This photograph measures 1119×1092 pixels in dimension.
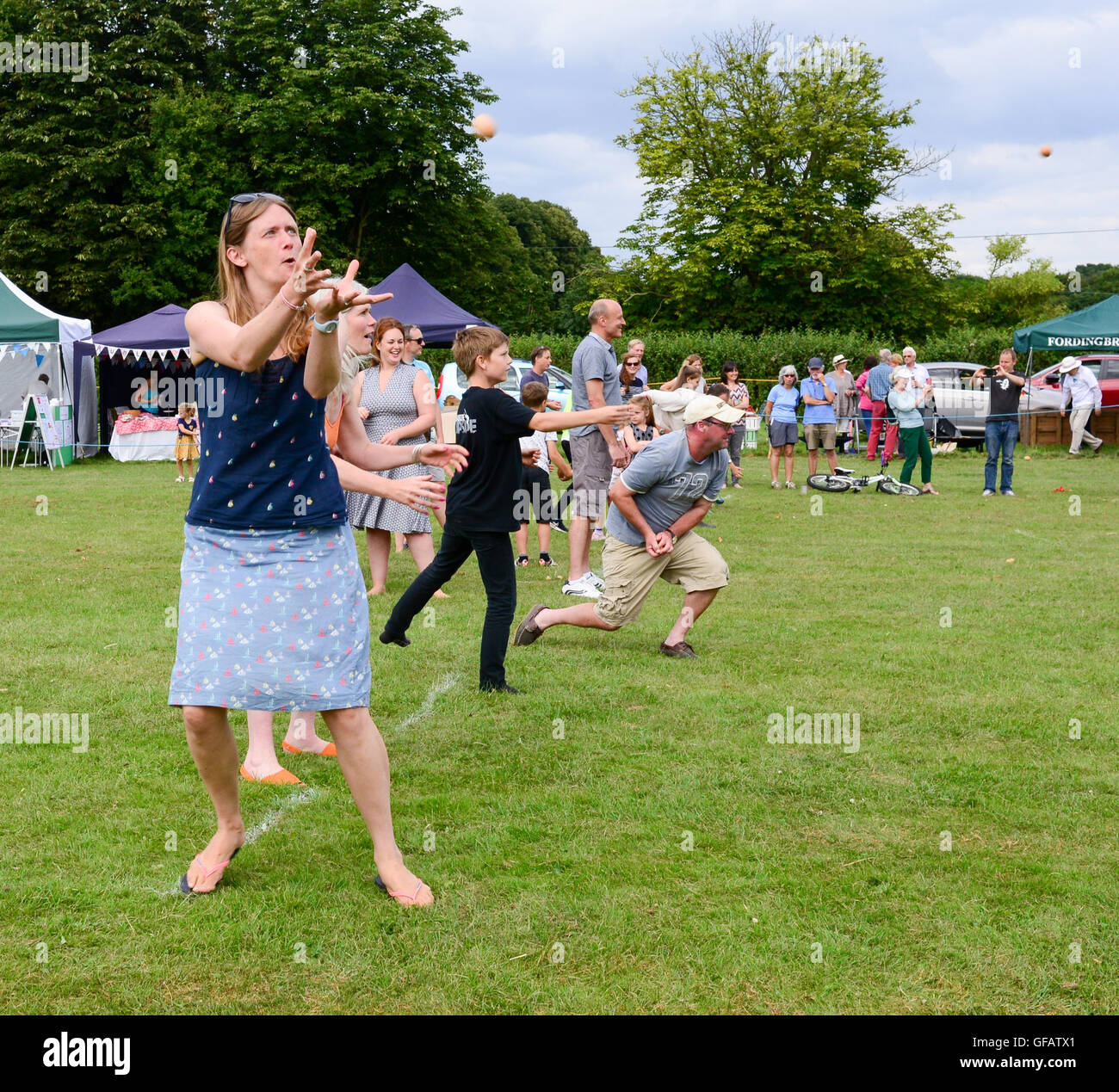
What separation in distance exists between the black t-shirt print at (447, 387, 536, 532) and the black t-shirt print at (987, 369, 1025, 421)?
12.6 metres

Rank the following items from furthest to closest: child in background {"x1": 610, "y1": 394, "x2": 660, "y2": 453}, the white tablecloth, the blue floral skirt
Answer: the white tablecloth, child in background {"x1": 610, "y1": 394, "x2": 660, "y2": 453}, the blue floral skirt

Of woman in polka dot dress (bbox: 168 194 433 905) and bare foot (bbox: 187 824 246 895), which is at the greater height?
woman in polka dot dress (bbox: 168 194 433 905)

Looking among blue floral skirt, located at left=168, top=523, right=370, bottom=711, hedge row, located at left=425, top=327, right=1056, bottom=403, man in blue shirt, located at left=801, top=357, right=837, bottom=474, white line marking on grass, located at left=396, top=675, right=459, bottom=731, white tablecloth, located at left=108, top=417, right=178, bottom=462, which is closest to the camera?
blue floral skirt, located at left=168, top=523, right=370, bottom=711

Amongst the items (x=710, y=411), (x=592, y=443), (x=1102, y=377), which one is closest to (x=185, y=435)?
(x=592, y=443)

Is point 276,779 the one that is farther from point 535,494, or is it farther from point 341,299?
point 535,494

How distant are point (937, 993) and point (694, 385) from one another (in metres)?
11.6

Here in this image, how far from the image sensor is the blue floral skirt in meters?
3.42

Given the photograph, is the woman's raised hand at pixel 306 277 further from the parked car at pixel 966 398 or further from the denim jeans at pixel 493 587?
the parked car at pixel 966 398

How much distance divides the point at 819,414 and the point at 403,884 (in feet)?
51.5

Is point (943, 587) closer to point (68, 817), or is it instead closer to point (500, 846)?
point (500, 846)

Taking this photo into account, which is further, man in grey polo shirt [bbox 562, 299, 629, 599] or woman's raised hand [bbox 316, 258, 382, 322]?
man in grey polo shirt [bbox 562, 299, 629, 599]

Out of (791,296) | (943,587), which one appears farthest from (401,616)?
(791,296)

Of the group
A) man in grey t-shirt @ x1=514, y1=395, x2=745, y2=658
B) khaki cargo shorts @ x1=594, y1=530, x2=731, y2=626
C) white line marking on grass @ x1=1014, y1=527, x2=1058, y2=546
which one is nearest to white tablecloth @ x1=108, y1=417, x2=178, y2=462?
white line marking on grass @ x1=1014, y1=527, x2=1058, y2=546

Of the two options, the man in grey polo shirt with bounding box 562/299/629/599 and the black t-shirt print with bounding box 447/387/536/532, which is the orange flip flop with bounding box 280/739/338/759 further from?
the man in grey polo shirt with bounding box 562/299/629/599
